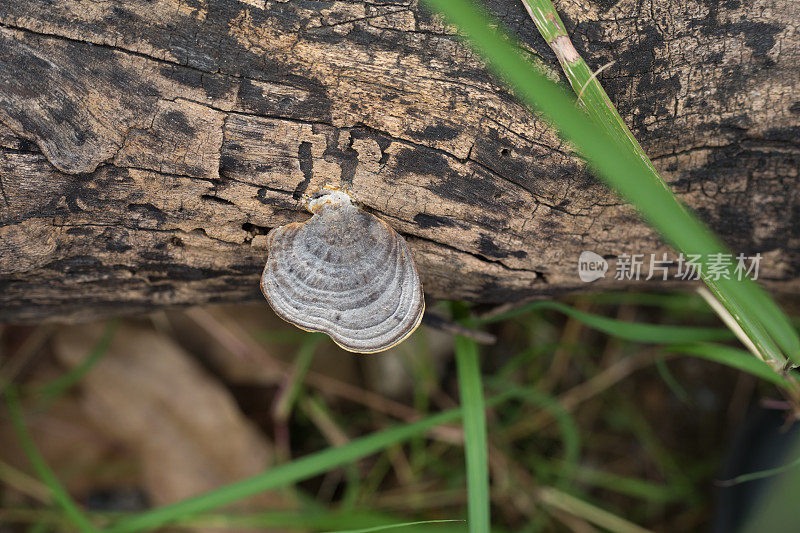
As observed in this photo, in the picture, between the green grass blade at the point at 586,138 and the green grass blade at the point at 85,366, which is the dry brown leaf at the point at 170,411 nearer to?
the green grass blade at the point at 85,366

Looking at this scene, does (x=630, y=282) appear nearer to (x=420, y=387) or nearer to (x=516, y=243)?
(x=516, y=243)

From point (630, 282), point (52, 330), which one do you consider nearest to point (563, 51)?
point (630, 282)

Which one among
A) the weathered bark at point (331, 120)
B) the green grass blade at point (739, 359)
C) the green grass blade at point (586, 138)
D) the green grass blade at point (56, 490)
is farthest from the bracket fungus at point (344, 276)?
the green grass blade at point (56, 490)

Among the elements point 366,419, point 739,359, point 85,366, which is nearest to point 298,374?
point 366,419

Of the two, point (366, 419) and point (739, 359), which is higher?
point (739, 359)

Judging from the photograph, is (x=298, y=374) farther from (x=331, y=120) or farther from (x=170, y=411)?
(x=331, y=120)

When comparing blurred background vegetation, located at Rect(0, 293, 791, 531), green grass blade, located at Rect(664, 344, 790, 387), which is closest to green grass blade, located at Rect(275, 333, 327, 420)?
blurred background vegetation, located at Rect(0, 293, 791, 531)
